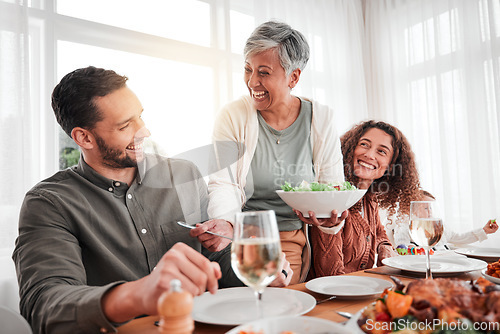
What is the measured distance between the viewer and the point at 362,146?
2.25 metres

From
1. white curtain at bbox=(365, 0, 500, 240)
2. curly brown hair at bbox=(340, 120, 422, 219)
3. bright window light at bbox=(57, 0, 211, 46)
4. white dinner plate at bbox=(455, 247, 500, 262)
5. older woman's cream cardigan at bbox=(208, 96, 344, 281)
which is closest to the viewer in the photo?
white dinner plate at bbox=(455, 247, 500, 262)

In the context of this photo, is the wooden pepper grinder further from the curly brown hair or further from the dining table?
the curly brown hair

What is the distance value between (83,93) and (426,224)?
1.12 metres

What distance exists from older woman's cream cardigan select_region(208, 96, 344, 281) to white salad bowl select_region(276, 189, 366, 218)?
30cm

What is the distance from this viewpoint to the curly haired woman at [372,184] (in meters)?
1.91

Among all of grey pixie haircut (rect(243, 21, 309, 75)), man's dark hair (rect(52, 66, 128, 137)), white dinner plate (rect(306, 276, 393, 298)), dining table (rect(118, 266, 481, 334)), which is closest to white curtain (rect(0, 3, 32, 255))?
man's dark hair (rect(52, 66, 128, 137))

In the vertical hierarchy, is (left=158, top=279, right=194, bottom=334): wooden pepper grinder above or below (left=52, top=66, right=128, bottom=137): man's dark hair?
below

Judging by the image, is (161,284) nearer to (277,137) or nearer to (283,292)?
(283,292)

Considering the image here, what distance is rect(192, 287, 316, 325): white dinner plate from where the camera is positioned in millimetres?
774

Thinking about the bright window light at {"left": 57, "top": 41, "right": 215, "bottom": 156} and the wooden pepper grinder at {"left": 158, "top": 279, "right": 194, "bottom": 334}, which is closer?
the wooden pepper grinder at {"left": 158, "top": 279, "right": 194, "bottom": 334}

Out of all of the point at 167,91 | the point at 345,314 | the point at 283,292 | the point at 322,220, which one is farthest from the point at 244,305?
the point at 167,91

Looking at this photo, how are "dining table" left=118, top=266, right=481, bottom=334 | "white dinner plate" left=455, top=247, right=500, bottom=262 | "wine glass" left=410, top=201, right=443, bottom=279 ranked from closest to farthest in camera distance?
"dining table" left=118, top=266, right=481, bottom=334 → "wine glass" left=410, top=201, right=443, bottom=279 → "white dinner plate" left=455, top=247, right=500, bottom=262

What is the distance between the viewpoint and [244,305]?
869mm

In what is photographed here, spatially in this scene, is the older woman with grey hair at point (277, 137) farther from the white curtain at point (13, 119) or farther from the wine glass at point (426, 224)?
the white curtain at point (13, 119)
